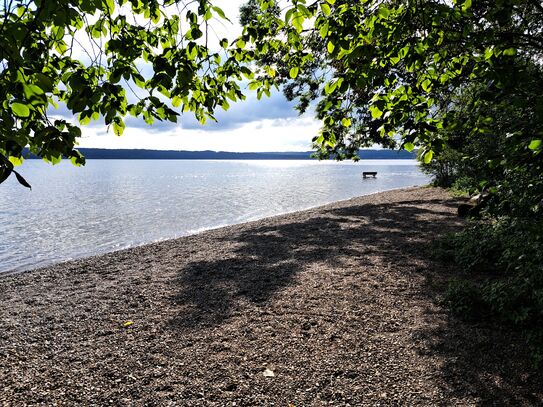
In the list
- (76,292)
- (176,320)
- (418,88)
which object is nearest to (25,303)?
(76,292)

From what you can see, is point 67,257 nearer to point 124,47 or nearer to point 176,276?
Result: point 176,276

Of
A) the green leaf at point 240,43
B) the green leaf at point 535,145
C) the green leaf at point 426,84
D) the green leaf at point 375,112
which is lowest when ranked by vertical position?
the green leaf at point 535,145

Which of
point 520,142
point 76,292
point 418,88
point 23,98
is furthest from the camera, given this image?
point 76,292

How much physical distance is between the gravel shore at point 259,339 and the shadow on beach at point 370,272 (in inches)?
1.4

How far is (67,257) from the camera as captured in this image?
18.7m

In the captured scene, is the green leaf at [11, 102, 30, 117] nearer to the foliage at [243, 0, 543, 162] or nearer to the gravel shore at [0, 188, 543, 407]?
the foliage at [243, 0, 543, 162]

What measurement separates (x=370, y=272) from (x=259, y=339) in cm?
451

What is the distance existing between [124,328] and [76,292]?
12.7 feet

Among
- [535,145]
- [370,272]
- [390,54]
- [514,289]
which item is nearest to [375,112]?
[390,54]

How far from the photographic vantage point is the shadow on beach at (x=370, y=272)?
509 centimetres

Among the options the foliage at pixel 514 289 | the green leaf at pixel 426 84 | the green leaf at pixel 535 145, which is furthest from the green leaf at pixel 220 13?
the foliage at pixel 514 289

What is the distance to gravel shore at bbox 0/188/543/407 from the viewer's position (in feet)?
16.4

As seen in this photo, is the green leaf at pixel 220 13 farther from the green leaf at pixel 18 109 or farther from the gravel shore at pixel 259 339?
the gravel shore at pixel 259 339

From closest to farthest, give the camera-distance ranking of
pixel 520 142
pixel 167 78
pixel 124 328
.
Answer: pixel 167 78, pixel 520 142, pixel 124 328
